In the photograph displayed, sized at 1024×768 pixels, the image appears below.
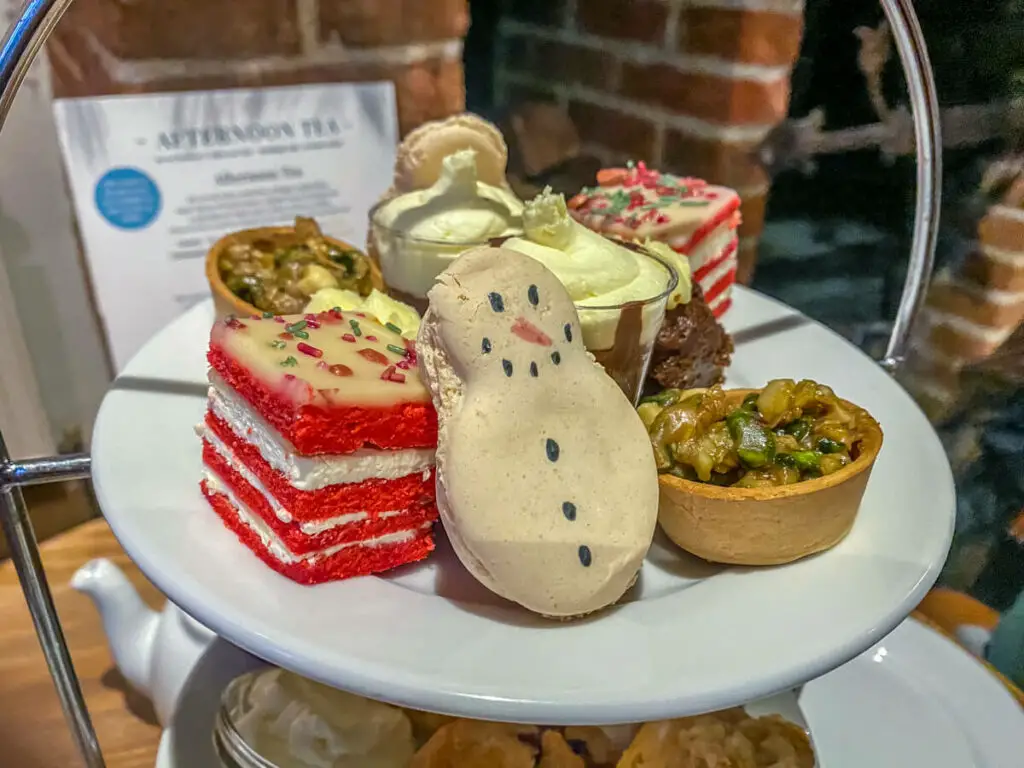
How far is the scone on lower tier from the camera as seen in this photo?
769mm

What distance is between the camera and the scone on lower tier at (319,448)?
0.77 metres

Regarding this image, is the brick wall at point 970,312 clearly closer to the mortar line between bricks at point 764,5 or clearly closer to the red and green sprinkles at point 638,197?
the red and green sprinkles at point 638,197

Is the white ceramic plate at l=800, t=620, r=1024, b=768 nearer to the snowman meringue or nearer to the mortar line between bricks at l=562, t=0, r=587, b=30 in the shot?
the snowman meringue

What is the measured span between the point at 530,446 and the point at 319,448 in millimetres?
181

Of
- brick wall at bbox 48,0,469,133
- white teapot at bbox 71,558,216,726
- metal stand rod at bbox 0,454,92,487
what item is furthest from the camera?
brick wall at bbox 48,0,469,133

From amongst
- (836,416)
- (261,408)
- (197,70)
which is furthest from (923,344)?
(197,70)

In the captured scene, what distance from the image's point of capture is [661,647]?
71cm

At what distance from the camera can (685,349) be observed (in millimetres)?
1115

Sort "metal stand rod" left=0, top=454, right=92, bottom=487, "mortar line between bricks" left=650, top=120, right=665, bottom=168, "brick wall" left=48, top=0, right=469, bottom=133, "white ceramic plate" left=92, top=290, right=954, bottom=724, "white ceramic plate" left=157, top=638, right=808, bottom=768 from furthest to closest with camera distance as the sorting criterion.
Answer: "mortar line between bricks" left=650, top=120, right=665, bottom=168, "brick wall" left=48, top=0, right=469, bottom=133, "white ceramic plate" left=157, top=638, right=808, bottom=768, "metal stand rod" left=0, top=454, right=92, bottom=487, "white ceramic plate" left=92, top=290, right=954, bottom=724

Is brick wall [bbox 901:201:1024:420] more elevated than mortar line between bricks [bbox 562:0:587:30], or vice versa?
mortar line between bricks [bbox 562:0:587:30]

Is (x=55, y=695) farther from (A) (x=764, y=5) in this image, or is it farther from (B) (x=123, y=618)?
(A) (x=764, y=5)

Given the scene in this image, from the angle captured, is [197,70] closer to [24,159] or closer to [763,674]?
[24,159]

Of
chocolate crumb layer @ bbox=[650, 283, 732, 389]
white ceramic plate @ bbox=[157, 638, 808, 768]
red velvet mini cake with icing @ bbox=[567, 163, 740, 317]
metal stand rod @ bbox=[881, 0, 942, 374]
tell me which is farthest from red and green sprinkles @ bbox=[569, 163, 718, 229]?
white ceramic plate @ bbox=[157, 638, 808, 768]

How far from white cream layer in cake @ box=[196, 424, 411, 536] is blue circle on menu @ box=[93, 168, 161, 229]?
771 mm
